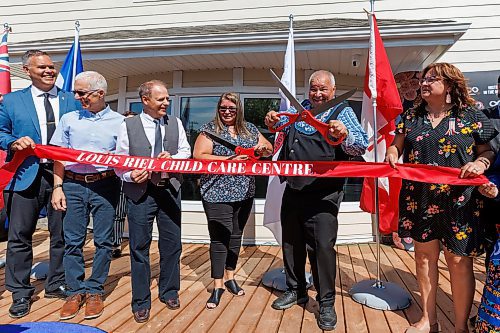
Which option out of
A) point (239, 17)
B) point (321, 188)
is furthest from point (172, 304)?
point (239, 17)

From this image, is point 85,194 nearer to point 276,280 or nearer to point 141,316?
point 141,316

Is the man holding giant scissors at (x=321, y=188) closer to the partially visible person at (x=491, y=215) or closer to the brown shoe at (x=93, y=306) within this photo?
the partially visible person at (x=491, y=215)

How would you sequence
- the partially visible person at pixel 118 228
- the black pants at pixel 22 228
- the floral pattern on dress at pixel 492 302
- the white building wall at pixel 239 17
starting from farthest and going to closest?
1. the white building wall at pixel 239 17
2. the partially visible person at pixel 118 228
3. the black pants at pixel 22 228
4. the floral pattern on dress at pixel 492 302

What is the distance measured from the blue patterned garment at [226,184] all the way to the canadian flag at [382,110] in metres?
1.04

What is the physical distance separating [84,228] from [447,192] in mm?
2520

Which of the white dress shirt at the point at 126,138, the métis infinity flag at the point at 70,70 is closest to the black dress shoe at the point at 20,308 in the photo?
the white dress shirt at the point at 126,138

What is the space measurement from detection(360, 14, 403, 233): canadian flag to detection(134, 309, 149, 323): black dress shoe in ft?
6.84

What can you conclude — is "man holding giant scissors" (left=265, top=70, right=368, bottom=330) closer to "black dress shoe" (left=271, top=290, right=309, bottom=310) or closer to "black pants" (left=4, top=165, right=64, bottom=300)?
"black dress shoe" (left=271, top=290, right=309, bottom=310)

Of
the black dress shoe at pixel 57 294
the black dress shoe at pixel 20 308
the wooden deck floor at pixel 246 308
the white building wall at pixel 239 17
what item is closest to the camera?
the wooden deck floor at pixel 246 308

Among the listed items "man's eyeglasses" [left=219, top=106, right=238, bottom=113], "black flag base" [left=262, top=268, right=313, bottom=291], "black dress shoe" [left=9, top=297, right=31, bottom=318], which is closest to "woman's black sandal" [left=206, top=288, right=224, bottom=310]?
"black flag base" [left=262, top=268, right=313, bottom=291]

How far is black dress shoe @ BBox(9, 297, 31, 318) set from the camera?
265 cm

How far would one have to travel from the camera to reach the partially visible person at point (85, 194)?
2.68 m

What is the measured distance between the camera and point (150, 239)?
269cm

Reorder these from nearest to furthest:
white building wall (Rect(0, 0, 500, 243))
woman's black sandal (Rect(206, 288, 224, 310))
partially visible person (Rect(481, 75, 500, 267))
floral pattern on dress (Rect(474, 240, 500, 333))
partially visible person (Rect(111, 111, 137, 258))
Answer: floral pattern on dress (Rect(474, 240, 500, 333)), partially visible person (Rect(481, 75, 500, 267)), woman's black sandal (Rect(206, 288, 224, 310)), partially visible person (Rect(111, 111, 137, 258)), white building wall (Rect(0, 0, 500, 243))
